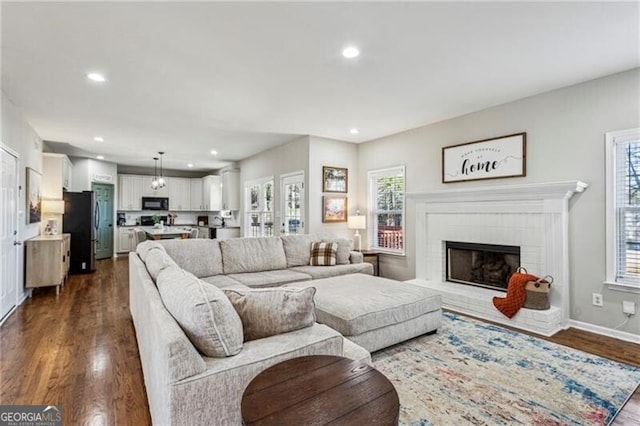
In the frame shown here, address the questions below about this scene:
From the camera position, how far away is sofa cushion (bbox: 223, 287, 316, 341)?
1.68m

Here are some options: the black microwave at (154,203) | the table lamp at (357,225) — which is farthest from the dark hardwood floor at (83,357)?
the black microwave at (154,203)

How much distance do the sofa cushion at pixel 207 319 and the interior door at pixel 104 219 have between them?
840 centimetres

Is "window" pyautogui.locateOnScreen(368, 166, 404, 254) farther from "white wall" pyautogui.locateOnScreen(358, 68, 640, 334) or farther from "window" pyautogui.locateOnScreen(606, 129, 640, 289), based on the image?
"window" pyautogui.locateOnScreen(606, 129, 640, 289)

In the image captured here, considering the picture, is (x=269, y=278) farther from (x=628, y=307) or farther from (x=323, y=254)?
(x=628, y=307)

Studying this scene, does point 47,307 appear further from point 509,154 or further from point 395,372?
point 509,154

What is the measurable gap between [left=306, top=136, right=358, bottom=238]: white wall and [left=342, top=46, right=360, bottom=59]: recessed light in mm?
2924

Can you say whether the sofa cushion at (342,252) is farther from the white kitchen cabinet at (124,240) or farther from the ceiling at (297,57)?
the white kitchen cabinet at (124,240)

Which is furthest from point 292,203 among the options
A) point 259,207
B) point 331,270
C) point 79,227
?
point 79,227

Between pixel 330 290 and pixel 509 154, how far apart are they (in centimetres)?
289

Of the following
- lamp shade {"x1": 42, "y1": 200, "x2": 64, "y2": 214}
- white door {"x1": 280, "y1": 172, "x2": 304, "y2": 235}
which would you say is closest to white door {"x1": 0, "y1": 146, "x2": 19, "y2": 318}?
lamp shade {"x1": 42, "y1": 200, "x2": 64, "y2": 214}

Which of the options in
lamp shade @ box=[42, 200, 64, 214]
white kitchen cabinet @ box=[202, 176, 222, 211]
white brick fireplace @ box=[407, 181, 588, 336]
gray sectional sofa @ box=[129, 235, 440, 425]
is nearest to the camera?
gray sectional sofa @ box=[129, 235, 440, 425]

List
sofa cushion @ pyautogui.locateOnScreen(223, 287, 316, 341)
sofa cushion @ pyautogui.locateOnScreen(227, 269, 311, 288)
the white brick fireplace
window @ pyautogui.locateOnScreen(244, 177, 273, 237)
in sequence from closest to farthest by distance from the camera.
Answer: sofa cushion @ pyautogui.locateOnScreen(223, 287, 316, 341), the white brick fireplace, sofa cushion @ pyautogui.locateOnScreen(227, 269, 311, 288), window @ pyautogui.locateOnScreen(244, 177, 273, 237)

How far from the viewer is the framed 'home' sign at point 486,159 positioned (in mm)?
4028

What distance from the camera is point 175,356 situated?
126 centimetres
